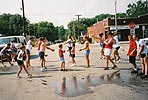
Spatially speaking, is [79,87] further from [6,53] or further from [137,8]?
[137,8]

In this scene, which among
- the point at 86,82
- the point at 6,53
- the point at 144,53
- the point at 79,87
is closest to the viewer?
the point at 79,87

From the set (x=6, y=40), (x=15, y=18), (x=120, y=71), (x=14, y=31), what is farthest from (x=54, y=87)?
(x=15, y=18)

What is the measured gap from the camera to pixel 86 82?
11.4 metres

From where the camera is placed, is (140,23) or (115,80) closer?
(115,80)

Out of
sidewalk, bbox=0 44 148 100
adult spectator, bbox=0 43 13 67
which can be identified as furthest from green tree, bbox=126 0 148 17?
sidewalk, bbox=0 44 148 100

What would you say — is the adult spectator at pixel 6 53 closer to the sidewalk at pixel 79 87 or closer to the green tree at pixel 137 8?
the sidewalk at pixel 79 87

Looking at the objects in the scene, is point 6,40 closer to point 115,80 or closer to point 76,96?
point 115,80

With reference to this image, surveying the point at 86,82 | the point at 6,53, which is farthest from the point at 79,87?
the point at 6,53

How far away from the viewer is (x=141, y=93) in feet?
29.8

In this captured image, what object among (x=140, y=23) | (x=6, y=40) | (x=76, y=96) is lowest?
(x=76, y=96)

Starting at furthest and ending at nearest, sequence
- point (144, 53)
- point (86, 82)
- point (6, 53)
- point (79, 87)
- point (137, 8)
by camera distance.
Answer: point (137, 8)
point (6, 53)
point (144, 53)
point (86, 82)
point (79, 87)

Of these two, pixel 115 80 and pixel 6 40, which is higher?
pixel 6 40

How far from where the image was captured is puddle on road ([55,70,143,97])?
9.78 m

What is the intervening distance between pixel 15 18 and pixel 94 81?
11550cm
